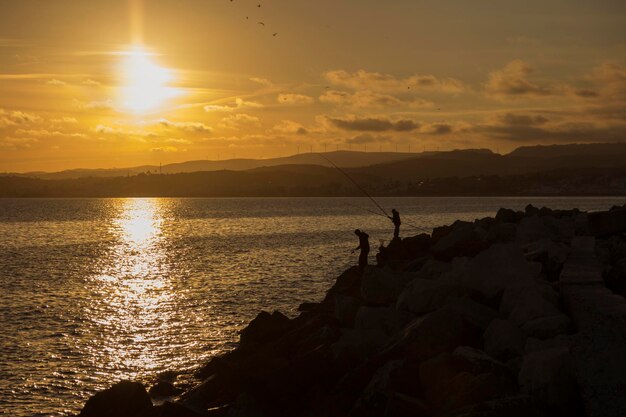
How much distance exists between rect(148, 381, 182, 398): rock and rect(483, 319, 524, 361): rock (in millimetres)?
6545

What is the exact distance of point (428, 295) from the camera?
10.1 m

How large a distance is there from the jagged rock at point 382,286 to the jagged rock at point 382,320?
5.21 ft

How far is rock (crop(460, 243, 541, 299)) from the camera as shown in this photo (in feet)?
32.9

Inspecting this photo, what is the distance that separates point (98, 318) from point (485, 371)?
16566mm

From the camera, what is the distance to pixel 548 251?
12.3 m

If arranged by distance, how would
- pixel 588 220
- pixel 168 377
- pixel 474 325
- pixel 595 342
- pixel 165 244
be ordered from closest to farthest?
pixel 595 342 → pixel 474 325 → pixel 168 377 → pixel 588 220 → pixel 165 244

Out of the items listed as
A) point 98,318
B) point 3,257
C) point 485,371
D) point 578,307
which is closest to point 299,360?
point 485,371

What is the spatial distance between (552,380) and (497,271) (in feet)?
13.5

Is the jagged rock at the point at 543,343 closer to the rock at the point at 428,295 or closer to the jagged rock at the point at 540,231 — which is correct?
the rock at the point at 428,295

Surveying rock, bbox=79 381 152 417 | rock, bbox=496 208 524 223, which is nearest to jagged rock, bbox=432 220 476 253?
rock, bbox=496 208 524 223

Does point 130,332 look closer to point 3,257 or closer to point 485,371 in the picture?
point 485,371

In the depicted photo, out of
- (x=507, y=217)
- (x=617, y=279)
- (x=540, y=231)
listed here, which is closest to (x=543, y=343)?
(x=617, y=279)

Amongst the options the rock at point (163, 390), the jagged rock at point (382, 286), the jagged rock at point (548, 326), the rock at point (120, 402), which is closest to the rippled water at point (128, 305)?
the rock at point (163, 390)

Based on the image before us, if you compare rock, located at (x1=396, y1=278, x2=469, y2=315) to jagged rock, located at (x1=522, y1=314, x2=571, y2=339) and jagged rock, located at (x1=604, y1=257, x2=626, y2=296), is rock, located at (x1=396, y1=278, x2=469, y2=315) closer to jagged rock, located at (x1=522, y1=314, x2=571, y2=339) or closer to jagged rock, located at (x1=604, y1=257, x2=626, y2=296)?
jagged rock, located at (x1=522, y1=314, x2=571, y2=339)
